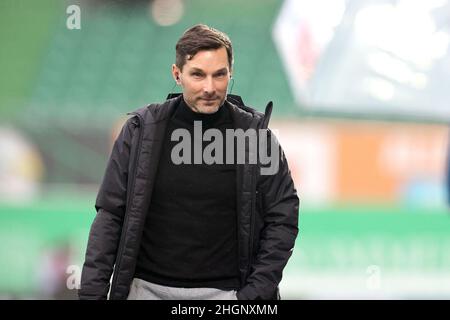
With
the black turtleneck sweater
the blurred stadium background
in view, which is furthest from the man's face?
the blurred stadium background

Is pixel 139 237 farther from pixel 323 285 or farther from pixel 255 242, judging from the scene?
pixel 323 285

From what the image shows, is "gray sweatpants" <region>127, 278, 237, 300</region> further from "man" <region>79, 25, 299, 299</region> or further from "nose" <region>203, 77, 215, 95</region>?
"nose" <region>203, 77, 215, 95</region>

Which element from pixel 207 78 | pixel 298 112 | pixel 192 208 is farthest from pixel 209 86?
pixel 298 112

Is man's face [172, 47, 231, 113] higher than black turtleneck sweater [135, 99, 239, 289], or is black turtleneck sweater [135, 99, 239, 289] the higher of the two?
man's face [172, 47, 231, 113]

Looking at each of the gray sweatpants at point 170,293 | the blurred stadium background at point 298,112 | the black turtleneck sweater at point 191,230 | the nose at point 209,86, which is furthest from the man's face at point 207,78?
the blurred stadium background at point 298,112

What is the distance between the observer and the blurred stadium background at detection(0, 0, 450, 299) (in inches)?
138

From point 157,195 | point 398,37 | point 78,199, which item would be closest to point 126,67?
point 78,199

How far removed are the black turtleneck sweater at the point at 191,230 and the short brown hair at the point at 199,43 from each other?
265 millimetres

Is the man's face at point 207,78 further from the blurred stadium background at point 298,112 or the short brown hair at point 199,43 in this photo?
the blurred stadium background at point 298,112

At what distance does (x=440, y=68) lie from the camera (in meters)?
3.58

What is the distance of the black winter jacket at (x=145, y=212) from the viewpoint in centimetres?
179

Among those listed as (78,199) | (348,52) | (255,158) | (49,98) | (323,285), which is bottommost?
(323,285)

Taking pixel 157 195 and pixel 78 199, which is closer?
pixel 157 195

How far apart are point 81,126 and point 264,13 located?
1.06 meters
